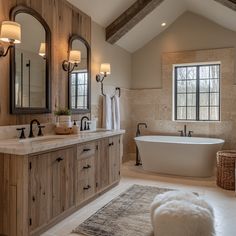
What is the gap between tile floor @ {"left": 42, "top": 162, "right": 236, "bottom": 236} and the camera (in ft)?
8.27

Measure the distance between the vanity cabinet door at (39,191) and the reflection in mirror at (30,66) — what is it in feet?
2.66

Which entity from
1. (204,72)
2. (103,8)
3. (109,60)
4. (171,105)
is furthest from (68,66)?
(204,72)

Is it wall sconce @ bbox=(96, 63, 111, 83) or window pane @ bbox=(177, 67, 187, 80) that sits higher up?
window pane @ bbox=(177, 67, 187, 80)

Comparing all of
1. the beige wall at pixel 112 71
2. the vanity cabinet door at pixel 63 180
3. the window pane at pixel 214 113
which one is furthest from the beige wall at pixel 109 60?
the window pane at pixel 214 113

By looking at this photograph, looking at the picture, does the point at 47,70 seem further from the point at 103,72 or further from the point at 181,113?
the point at 181,113

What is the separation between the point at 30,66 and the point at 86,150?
1205mm

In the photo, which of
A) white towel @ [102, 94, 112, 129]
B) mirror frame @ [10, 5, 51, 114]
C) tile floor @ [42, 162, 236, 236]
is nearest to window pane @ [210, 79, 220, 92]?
tile floor @ [42, 162, 236, 236]

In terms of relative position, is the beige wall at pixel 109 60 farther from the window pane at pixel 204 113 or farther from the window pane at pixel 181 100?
the window pane at pixel 204 113

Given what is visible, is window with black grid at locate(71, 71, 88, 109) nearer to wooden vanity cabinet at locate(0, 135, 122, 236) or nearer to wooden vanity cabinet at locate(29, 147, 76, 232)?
wooden vanity cabinet at locate(0, 135, 122, 236)

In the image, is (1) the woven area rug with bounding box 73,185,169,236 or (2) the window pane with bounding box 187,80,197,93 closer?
(1) the woven area rug with bounding box 73,185,169,236

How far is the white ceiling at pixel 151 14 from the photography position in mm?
4033

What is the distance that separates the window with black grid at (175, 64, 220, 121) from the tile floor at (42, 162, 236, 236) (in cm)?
162

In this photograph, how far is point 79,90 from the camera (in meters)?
3.85

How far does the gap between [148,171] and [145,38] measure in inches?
115
